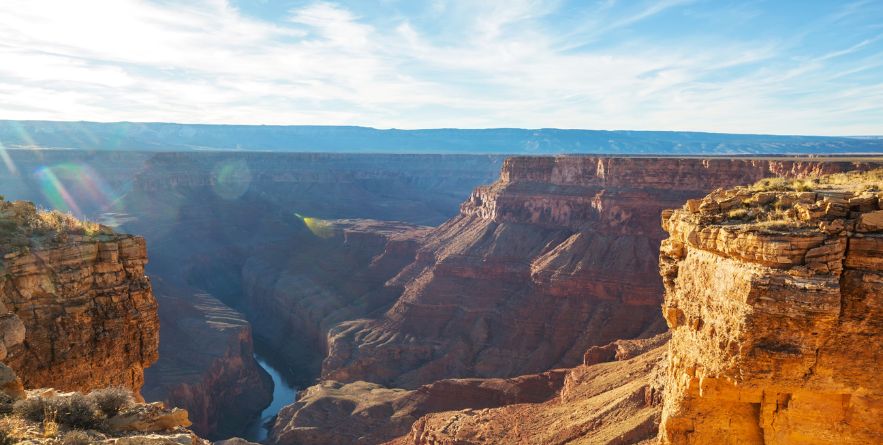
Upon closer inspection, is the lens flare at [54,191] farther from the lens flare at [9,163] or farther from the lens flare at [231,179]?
the lens flare at [231,179]

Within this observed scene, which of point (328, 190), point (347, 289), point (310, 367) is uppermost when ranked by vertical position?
point (328, 190)

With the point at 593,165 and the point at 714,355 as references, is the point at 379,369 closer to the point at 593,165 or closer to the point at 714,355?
the point at 593,165

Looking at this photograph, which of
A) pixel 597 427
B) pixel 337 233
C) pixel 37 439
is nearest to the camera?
pixel 37 439

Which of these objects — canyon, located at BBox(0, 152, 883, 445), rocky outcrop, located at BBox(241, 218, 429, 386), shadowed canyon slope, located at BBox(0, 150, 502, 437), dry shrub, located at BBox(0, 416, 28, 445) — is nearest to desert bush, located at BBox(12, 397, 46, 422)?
dry shrub, located at BBox(0, 416, 28, 445)

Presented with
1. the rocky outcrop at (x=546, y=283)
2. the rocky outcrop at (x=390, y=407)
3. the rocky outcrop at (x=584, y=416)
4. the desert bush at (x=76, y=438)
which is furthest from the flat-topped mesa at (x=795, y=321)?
the rocky outcrop at (x=546, y=283)

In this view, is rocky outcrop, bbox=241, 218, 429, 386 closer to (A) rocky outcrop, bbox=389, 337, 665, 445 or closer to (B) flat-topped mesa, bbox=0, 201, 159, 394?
(A) rocky outcrop, bbox=389, 337, 665, 445

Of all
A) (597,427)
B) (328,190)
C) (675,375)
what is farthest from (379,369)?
(328,190)

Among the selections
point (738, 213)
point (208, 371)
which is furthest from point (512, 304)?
point (738, 213)
